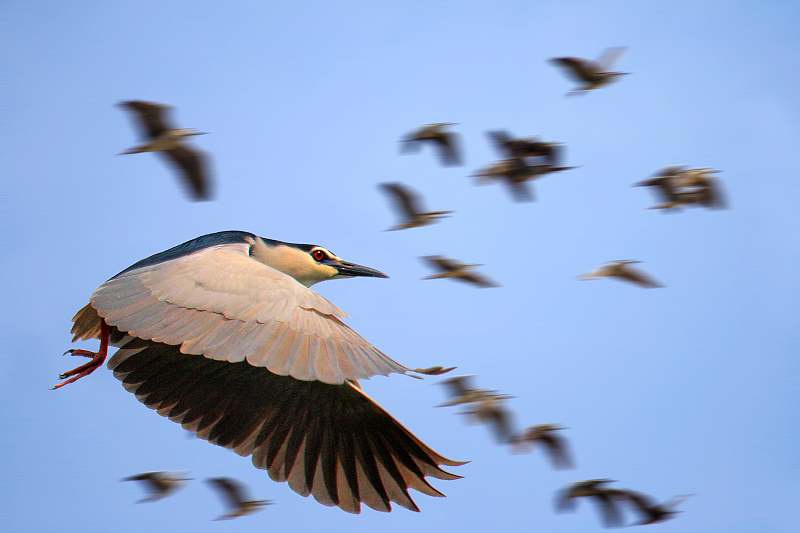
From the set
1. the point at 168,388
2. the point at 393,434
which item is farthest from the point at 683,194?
the point at 168,388

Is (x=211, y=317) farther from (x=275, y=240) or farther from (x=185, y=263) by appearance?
(x=275, y=240)

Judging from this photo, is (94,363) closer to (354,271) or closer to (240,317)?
(240,317)

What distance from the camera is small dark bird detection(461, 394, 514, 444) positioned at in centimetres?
601

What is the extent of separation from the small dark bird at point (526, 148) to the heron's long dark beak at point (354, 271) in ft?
5.23

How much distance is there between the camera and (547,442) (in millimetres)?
6008

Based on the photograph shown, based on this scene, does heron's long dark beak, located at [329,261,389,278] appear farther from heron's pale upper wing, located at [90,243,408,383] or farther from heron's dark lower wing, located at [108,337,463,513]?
heron's pale upper wing, located at [90,243,408,383]

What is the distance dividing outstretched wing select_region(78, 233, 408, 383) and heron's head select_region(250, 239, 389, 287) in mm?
1305

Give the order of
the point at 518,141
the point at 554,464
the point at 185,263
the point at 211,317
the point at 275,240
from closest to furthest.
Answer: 1. the point at 211,317
2. the point at 185,263
3. the point at 554,464
4. the point at 518,141
5. the point at 275,240

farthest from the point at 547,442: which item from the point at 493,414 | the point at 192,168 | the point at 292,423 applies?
the point at 192,168

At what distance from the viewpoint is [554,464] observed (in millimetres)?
5793

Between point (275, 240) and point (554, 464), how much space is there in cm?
Answer: 304

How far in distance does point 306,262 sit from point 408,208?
110 centimetres

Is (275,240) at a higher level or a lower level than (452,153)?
lower

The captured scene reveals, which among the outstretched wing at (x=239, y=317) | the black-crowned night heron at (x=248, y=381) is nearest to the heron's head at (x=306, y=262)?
the black-crowned night heron at (x=248, y=381)
